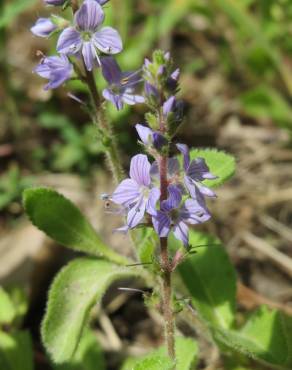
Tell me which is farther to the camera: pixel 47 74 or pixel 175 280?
pixel 175 280

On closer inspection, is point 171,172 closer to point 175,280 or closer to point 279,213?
point 175,280

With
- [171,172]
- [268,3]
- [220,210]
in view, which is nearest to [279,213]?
[220,210]

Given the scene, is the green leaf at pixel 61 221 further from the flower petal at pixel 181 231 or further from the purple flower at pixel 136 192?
the flower petal at pixel 181 231

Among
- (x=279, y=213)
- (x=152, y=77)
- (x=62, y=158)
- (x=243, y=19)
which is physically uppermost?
(x=152, y=77)

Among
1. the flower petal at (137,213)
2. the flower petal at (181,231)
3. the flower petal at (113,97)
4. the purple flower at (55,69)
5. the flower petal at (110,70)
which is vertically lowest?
the flower petal at (181,231)

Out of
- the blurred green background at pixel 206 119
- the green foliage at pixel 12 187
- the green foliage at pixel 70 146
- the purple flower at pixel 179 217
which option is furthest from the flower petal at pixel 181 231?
the green foliage at pixel 70 146

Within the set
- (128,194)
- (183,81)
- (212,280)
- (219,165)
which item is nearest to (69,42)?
(128,194)

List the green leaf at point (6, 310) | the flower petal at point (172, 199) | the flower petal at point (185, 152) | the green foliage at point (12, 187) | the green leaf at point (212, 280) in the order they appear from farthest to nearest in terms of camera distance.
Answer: the green foliage at point (12, 187) → the green leaf at point (6, 310) → the green leaf at point (212, 280) → the flower petal at point (172, 199) → the flower petal at point (185, 152)
